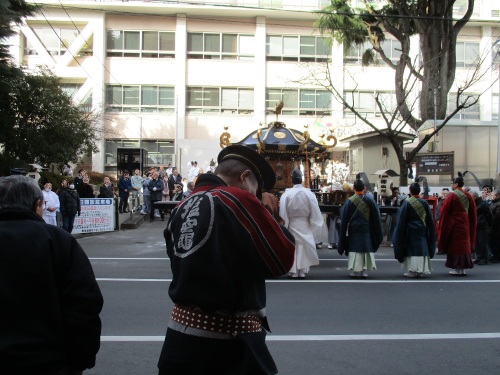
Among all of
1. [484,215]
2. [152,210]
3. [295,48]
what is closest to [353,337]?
[484,215]

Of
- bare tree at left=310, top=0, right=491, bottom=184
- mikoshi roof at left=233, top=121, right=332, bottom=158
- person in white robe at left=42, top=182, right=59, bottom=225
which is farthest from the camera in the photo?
bare tree at left=310, top=0, right=491, bottom=184

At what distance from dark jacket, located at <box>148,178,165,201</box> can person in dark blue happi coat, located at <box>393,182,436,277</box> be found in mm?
13883

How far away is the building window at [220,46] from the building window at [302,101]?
3071mm

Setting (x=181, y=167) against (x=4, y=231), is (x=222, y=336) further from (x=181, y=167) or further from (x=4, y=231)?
(x=181, y=167)

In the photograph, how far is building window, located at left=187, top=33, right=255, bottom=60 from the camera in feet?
125

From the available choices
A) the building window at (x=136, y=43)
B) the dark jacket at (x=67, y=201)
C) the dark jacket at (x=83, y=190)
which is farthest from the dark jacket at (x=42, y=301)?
the building window at (x=136, y=43)

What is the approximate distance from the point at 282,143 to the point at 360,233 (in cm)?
407

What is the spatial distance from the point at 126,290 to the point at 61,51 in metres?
31.3

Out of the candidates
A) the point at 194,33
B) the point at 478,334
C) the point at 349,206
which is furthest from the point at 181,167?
the point at 478,334

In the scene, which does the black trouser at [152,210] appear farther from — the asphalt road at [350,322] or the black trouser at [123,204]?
the asphalt road at [350,322]

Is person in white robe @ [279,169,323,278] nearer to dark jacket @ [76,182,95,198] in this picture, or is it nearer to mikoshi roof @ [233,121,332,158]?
mikoshi roof @ [233,121,332,158]

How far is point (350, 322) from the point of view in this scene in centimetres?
771

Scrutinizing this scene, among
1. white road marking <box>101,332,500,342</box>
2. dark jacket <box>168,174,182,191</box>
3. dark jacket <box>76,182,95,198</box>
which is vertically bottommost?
white road marking <box>101,332,500,342</box>

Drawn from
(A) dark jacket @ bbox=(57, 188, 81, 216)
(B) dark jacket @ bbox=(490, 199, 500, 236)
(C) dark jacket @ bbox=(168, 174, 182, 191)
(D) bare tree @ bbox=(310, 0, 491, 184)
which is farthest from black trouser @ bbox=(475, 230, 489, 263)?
(C) dark jacket @ bbox=(168, 174, 182, 191)
